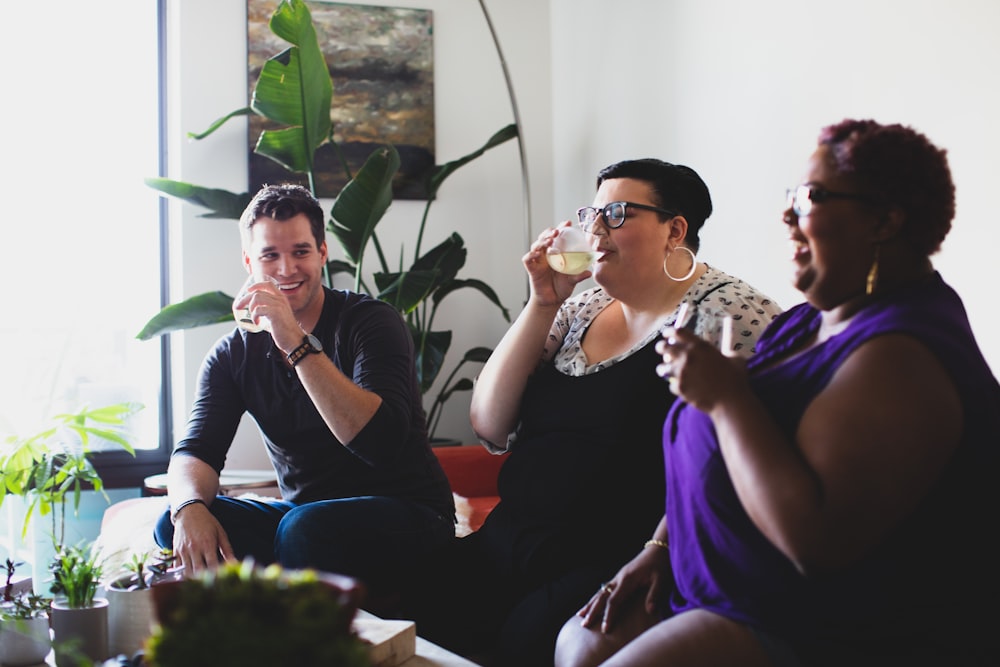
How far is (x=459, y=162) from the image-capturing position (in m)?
3.83

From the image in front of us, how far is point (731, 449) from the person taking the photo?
1.15 metres

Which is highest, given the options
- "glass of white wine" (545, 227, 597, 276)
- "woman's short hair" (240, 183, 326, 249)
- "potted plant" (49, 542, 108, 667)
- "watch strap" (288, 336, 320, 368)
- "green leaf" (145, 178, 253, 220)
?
"green leaf" (145, 178, 253, 220)

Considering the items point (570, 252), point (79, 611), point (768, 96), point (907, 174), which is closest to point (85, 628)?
point (79, 611)

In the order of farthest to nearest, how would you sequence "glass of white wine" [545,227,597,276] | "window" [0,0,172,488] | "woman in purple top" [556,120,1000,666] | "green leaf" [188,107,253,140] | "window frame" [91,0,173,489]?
1. "window frame" [91,0,173,489]
2. "window" [0,0,172,488]
3. "green leaf" [188,107,253,140]
4. "glass of white wine" [545,227,597,276]
5. "woman in purple top" [556,120,1000,666]

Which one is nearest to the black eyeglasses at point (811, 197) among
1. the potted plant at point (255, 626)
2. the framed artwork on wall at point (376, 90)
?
the potted plant at point (255, 626)

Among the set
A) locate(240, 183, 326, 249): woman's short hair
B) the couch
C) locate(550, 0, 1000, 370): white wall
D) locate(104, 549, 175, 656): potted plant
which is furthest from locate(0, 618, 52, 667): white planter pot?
locate(550, 0, 1000, 370): white wall

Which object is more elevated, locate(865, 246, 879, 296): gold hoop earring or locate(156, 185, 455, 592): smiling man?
locate(865, 246, 879, 296): gold hoop earring

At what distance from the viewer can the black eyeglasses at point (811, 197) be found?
121cm

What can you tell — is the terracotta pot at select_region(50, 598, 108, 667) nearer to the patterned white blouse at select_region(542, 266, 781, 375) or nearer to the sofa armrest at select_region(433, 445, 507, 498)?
the patterned white blouse at select_region(542, 266, 781, 375)

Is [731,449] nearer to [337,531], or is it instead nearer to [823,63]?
[337,531]

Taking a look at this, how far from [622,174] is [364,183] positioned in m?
1.59

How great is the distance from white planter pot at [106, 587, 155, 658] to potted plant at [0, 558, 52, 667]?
0.38ft

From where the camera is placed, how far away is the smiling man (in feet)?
6.46

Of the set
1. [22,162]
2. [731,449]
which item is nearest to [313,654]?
[731,449]
